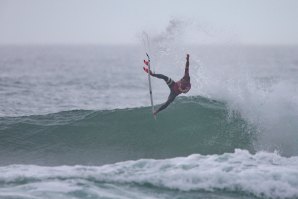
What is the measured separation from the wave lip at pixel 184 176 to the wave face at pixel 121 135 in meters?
1.65

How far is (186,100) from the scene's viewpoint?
18.2 metres

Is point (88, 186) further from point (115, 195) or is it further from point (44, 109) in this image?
point (44, 109)

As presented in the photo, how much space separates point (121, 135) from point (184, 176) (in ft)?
17.4

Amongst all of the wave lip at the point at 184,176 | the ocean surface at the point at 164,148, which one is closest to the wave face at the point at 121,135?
the ocean surface at the point at 164,148

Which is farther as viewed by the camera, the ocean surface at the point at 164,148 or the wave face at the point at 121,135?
the wave face at the point at 121,135

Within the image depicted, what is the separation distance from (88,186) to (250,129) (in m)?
7.89

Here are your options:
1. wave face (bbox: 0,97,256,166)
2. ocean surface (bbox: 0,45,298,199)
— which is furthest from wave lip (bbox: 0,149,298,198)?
wave face (bbox: 0,97,256,166)

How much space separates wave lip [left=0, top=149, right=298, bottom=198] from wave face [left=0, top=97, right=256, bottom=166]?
1654 millimetres

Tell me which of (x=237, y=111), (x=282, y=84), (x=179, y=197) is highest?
(x=282, y=84)

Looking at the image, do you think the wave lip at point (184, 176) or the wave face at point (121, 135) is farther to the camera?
the wave face at point (121, 135)

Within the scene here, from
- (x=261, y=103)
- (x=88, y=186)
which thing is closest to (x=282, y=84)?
(x=261, y=103)

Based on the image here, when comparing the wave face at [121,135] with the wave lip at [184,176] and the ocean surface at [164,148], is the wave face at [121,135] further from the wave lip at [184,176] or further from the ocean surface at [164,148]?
the wave lip at [184,176]

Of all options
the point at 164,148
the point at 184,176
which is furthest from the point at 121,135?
the point at 184,176

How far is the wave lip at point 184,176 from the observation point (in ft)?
31.0
